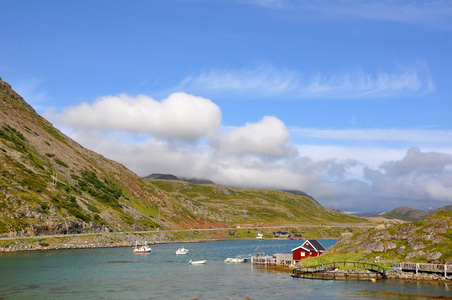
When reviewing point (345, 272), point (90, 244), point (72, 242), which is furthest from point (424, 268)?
point (90, 244)

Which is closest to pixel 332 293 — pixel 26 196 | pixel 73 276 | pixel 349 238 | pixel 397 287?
pixel 397 287

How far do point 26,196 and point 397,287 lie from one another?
131 metres

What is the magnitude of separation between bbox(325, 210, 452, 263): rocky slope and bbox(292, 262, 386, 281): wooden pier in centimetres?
558

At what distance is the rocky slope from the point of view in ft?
267

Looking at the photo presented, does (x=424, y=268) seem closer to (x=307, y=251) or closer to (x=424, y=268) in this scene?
(x=424, y=268)

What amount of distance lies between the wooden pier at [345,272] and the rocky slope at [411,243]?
558 centimetres

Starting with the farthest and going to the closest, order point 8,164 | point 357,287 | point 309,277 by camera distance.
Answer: point 8,164
point 309,277
point 357,287

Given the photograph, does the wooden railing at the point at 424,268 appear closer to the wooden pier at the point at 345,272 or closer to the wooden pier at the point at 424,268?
the wooden pier at the point at 424,268

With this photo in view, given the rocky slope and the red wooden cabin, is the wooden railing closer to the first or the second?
the rocky slope

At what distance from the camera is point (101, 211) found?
619 feet

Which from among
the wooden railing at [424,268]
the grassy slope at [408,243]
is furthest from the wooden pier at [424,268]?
the grassy slope at [408,243]

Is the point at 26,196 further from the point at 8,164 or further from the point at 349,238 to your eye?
the point at 349,238

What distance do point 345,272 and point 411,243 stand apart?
657 inches

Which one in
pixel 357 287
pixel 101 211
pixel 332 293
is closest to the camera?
pixel 332 293
